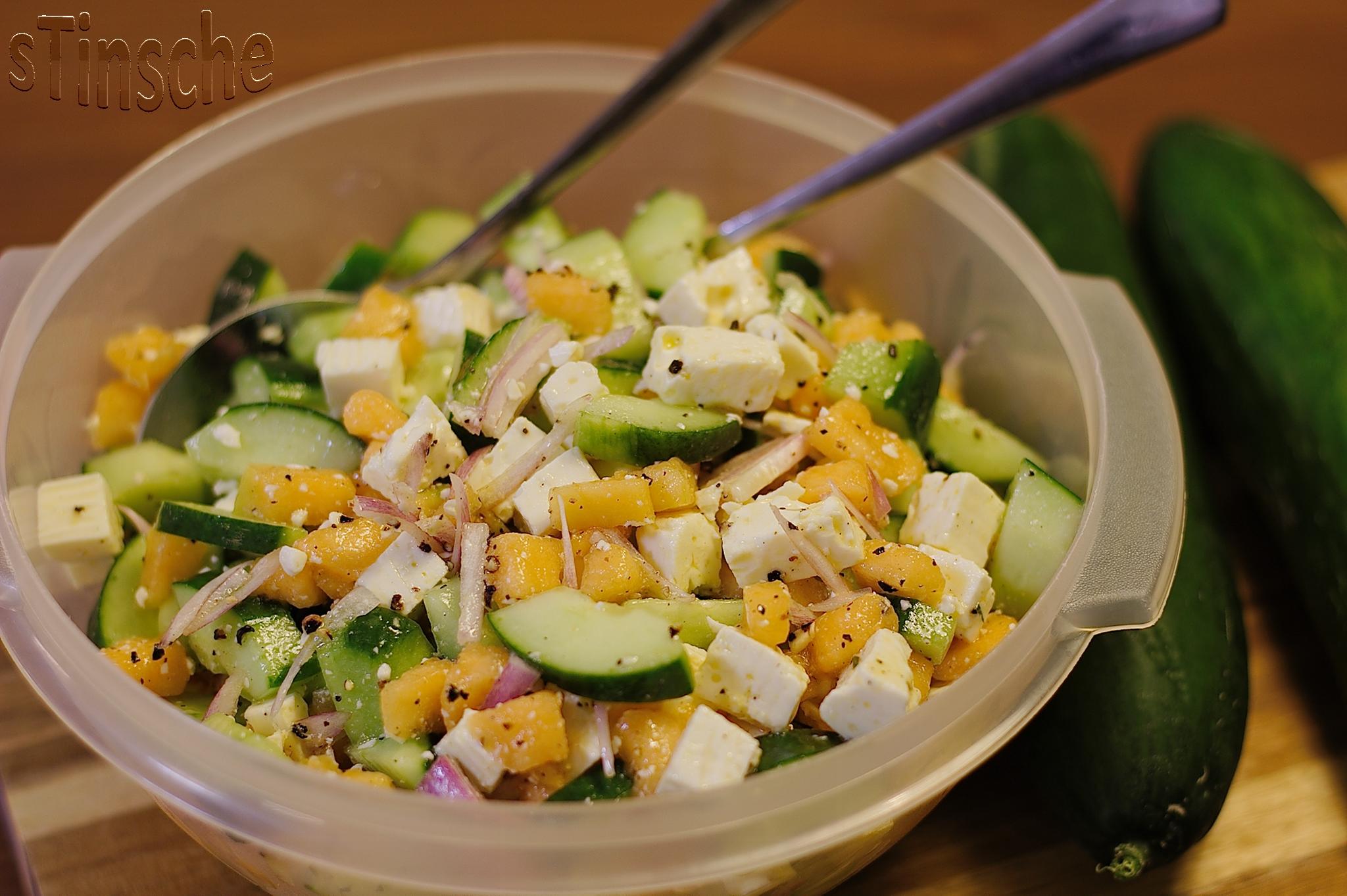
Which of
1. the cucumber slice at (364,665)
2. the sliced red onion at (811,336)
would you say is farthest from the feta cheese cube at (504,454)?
the sliced red onion at (811,336)

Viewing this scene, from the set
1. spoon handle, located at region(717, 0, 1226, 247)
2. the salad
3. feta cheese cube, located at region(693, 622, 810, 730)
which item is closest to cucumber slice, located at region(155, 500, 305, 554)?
the salad

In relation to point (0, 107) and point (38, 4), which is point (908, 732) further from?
point (0, 107)

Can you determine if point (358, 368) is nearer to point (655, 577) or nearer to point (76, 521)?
point (76, 521)

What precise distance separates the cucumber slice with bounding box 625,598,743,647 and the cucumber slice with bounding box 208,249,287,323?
981mm

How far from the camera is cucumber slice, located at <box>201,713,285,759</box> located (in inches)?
47.4

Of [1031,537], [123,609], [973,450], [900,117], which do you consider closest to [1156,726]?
[1031,537]

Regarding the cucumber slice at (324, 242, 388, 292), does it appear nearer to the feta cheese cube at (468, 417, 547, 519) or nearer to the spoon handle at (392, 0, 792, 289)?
the spoon handle at (392, 0, 792, 289)

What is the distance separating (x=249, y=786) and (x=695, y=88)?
4.75ft

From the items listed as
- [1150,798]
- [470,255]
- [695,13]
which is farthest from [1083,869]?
[695,13]

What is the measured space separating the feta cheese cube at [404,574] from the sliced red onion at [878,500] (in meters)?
0.58

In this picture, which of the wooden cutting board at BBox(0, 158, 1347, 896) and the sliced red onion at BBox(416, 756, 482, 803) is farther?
the wooden cutting board at BBox(0, 158, 1347, 896)

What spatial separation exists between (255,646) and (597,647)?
0.46 m

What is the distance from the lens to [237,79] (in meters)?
1.85

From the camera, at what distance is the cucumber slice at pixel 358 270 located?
1889 millimetres
